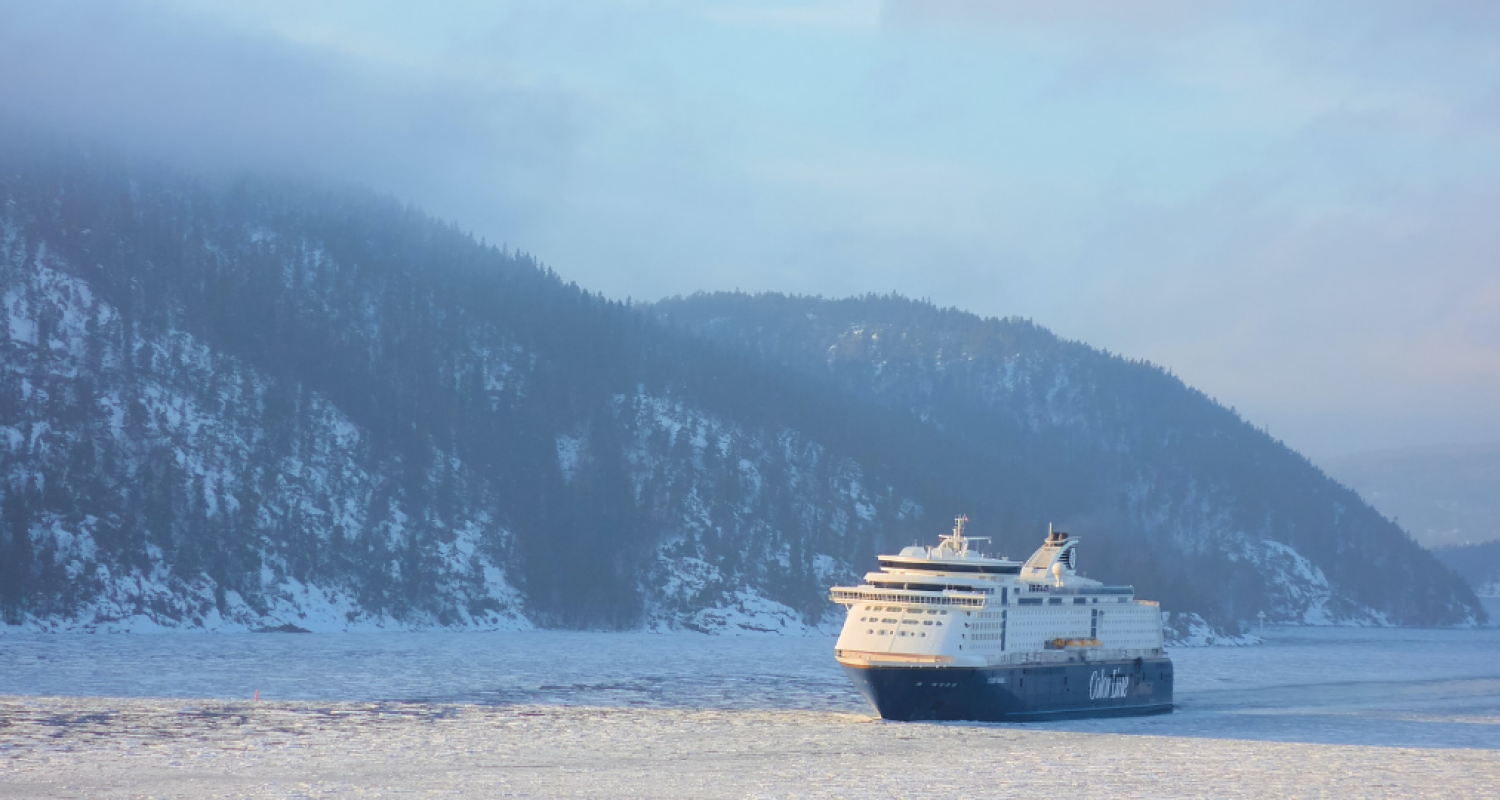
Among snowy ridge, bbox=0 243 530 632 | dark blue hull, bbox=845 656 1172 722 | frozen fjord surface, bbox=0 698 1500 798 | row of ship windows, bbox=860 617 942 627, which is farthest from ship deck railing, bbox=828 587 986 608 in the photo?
snowy ridge, bbox=0 243 530 632

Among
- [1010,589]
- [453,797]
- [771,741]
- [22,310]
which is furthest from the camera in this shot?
[22,310]

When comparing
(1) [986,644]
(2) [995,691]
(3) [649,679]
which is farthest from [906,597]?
(3) [649,679]

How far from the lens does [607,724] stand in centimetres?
6112

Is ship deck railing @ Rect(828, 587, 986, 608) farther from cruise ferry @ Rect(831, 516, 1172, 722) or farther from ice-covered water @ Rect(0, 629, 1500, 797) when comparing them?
ice-covered water @ Rect(0, 629, 1500, 797)

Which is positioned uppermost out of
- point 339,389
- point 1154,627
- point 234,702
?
point 339,389

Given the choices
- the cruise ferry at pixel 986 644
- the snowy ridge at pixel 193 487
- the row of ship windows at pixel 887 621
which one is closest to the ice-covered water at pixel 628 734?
the cruise ferry at pixel 986 644

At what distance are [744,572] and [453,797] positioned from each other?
149757 mm

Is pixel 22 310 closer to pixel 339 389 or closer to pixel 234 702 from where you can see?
pixel 339 389

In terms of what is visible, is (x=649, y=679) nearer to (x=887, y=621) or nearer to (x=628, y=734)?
(x=887, y=621)

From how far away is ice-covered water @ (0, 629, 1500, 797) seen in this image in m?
45.2

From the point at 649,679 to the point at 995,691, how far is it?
26739 millimetres

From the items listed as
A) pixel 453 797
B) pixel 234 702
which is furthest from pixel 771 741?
pixel 234 702

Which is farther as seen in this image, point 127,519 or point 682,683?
point 127,519

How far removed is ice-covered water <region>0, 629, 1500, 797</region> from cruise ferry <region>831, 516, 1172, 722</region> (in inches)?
75.2
